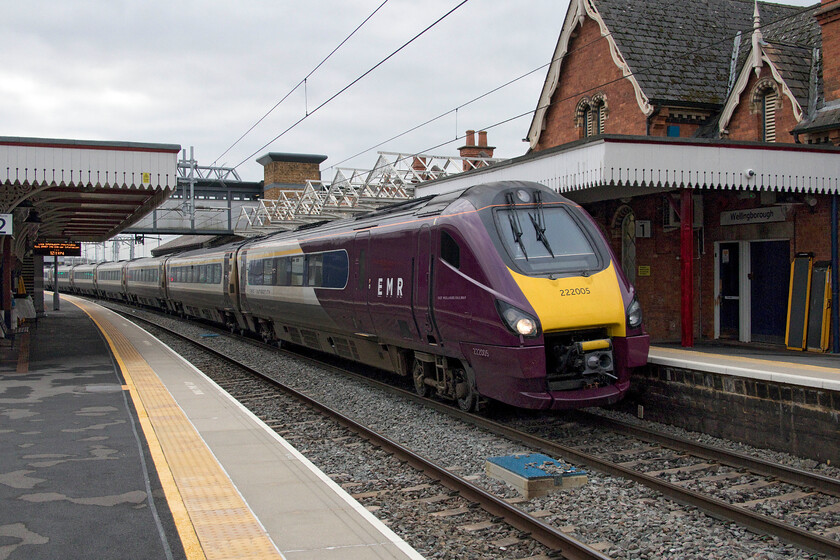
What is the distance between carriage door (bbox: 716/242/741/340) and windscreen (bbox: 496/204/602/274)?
7.32 m

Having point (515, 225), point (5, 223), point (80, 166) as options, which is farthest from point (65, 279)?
point (515, 225)

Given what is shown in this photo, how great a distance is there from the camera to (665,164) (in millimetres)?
11617

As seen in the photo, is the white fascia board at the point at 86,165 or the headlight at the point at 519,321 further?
the white fascia board at the point at 86,165

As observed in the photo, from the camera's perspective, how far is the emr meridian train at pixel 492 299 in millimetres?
8047

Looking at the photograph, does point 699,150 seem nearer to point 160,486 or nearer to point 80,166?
point 160,486

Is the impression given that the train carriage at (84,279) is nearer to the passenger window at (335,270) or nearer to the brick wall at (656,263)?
the passenger window at (335,270)

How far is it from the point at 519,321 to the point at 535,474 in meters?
1.96

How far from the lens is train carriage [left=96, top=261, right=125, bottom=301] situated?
44.8m

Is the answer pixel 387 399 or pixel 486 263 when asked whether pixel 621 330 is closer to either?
pixel 486 263

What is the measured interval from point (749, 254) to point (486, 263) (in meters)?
8.53

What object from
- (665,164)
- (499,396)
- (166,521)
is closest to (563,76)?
(665,164)

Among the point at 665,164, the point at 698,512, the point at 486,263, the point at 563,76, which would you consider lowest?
the point at 698,512

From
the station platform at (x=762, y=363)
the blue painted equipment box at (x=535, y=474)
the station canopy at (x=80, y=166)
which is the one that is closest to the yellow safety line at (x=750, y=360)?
the station platform at (x=762, y=363)

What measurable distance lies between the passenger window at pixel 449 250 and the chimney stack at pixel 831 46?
932cm
